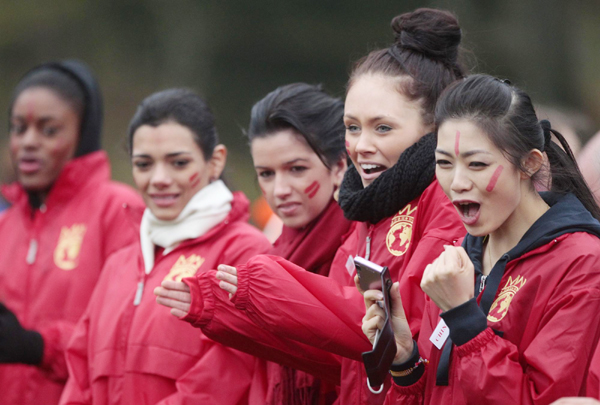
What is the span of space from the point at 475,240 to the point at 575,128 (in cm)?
225

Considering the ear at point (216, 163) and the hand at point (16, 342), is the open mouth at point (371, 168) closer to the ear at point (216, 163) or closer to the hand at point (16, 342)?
the ear at point (216, 163)

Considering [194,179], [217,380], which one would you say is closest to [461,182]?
[217,380]

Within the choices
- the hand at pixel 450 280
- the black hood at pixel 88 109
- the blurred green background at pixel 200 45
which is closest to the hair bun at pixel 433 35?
the hand at pixel 450 280

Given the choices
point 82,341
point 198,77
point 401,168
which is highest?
point 198,77

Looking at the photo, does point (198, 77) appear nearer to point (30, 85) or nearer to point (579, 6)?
point (579, 6)

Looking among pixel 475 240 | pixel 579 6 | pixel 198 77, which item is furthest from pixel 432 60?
pixel 198 77

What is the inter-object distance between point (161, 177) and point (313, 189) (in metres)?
0.78

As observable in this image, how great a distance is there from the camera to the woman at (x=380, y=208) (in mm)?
2807

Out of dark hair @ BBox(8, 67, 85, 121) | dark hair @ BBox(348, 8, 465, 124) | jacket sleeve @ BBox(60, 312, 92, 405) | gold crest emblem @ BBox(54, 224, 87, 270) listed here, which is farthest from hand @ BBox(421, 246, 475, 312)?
dark hair @ BBox(8, 67, 85, 121)

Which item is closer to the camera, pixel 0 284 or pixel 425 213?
pixel 425 213

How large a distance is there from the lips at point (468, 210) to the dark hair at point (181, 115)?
1.75 metres

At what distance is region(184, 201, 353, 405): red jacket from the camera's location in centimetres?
302

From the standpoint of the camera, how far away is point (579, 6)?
11.0m

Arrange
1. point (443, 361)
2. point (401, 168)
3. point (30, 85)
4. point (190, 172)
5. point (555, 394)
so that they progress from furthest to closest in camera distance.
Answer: point (30, 85) < point (190, 172) < point (401, 168) < point (443, 361) < point (555, 394)
